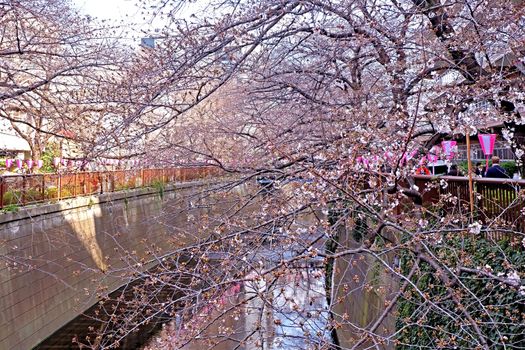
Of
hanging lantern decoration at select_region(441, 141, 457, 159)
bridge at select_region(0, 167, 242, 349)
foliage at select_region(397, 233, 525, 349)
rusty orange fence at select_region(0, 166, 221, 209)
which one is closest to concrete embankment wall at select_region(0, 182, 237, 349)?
bridge at select_region(0, 167, 242, 349)

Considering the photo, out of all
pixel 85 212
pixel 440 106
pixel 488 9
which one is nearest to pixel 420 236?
pixel 440 106

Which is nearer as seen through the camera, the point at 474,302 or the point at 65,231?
the point at 474,302

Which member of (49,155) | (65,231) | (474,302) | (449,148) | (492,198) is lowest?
(65,231)

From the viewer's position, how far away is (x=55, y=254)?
1402 centimetres

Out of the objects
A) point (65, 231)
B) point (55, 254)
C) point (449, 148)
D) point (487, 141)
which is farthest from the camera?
point (65, 231)

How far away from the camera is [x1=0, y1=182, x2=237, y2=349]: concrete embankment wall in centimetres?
1109

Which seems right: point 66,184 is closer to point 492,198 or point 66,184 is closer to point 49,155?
point 49,155

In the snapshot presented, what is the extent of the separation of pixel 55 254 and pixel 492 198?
11747 millimetres

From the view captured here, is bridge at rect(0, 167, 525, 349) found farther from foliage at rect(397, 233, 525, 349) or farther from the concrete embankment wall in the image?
foliage at rect(397, 233, 525, 349)

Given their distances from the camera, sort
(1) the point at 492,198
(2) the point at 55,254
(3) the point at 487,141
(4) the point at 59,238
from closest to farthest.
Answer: (1) the point at 492,198, (3) the point at 487,141, (2) the point at 55,254, (4) the point at 59,238

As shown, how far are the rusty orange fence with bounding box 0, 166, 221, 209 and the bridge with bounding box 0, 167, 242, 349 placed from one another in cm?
3

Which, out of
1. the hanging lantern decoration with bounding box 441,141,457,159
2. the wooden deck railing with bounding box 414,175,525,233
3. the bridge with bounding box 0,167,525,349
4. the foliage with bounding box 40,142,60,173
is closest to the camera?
the wooden deck railing with bounding box 414,175,525,233

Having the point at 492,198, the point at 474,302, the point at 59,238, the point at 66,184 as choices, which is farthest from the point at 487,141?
the point at 66,184

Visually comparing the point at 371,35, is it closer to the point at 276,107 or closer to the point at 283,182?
the point at 283,182
